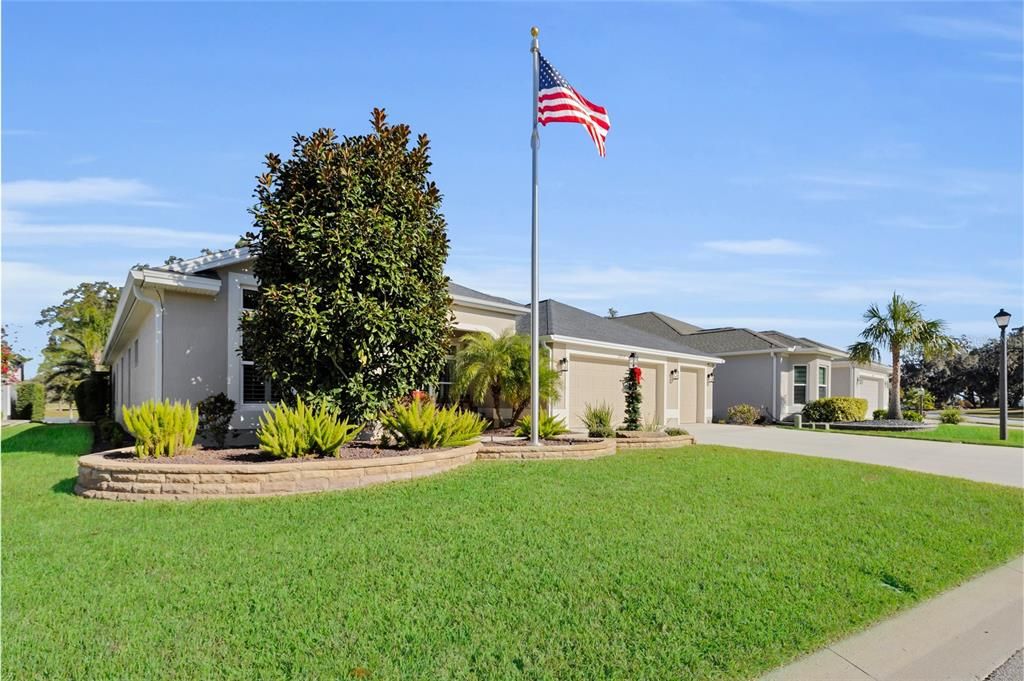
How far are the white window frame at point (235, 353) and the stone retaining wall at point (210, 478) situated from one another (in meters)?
3.27

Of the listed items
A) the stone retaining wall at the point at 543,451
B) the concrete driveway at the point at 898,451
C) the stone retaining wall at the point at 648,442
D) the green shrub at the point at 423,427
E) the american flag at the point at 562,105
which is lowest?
the concrete driveway at the point at 898,451

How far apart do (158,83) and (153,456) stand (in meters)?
6.33

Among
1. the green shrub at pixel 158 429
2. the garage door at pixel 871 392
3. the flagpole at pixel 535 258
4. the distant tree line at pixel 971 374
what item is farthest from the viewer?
the distant tree line at pixel 971 374

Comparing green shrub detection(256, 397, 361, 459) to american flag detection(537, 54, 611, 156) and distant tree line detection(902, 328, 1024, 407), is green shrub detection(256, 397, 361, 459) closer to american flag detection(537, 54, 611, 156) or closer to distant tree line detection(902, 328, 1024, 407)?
american flag detection(537, 54, 611, 156)

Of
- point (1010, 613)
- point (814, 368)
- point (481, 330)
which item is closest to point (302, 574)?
point (1010, 613)

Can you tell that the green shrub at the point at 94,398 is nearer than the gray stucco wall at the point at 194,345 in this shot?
No

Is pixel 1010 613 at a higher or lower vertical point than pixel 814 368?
lower

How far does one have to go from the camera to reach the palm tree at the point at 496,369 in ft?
46.7

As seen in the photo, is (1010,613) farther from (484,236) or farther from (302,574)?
(484,236)

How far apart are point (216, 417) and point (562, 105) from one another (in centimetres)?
828

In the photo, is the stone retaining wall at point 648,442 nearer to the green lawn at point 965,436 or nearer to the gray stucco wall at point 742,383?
the green lawn at point 965,436

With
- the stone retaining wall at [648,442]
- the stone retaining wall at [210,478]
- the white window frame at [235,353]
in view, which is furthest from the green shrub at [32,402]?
the stone retaining wall at [648,442]

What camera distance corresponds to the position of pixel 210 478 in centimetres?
702

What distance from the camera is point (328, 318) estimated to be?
887 cm
